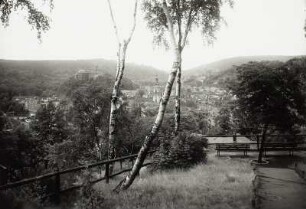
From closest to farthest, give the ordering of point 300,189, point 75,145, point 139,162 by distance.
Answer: point 300,189 → point 139,162 → point 75,145

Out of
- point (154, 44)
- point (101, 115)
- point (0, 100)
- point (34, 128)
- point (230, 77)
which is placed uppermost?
point (154, 44)

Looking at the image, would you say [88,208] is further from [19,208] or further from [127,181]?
[127,181]

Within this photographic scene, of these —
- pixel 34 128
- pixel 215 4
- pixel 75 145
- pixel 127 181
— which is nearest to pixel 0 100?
pixel 127 181

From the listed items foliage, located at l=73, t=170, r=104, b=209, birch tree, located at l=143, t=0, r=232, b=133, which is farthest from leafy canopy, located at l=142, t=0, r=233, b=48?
foliage, located at l=73, t=170, r=104, b=209

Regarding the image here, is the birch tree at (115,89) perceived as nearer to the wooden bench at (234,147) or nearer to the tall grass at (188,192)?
the tall grass at (188,192)

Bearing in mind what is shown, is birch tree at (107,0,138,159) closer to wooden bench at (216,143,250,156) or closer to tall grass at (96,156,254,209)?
tall grass at (96,156,254,209)

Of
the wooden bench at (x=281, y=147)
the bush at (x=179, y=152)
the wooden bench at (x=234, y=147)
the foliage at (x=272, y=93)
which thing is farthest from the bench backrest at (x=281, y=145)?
the bush at (x=179, y=152)
